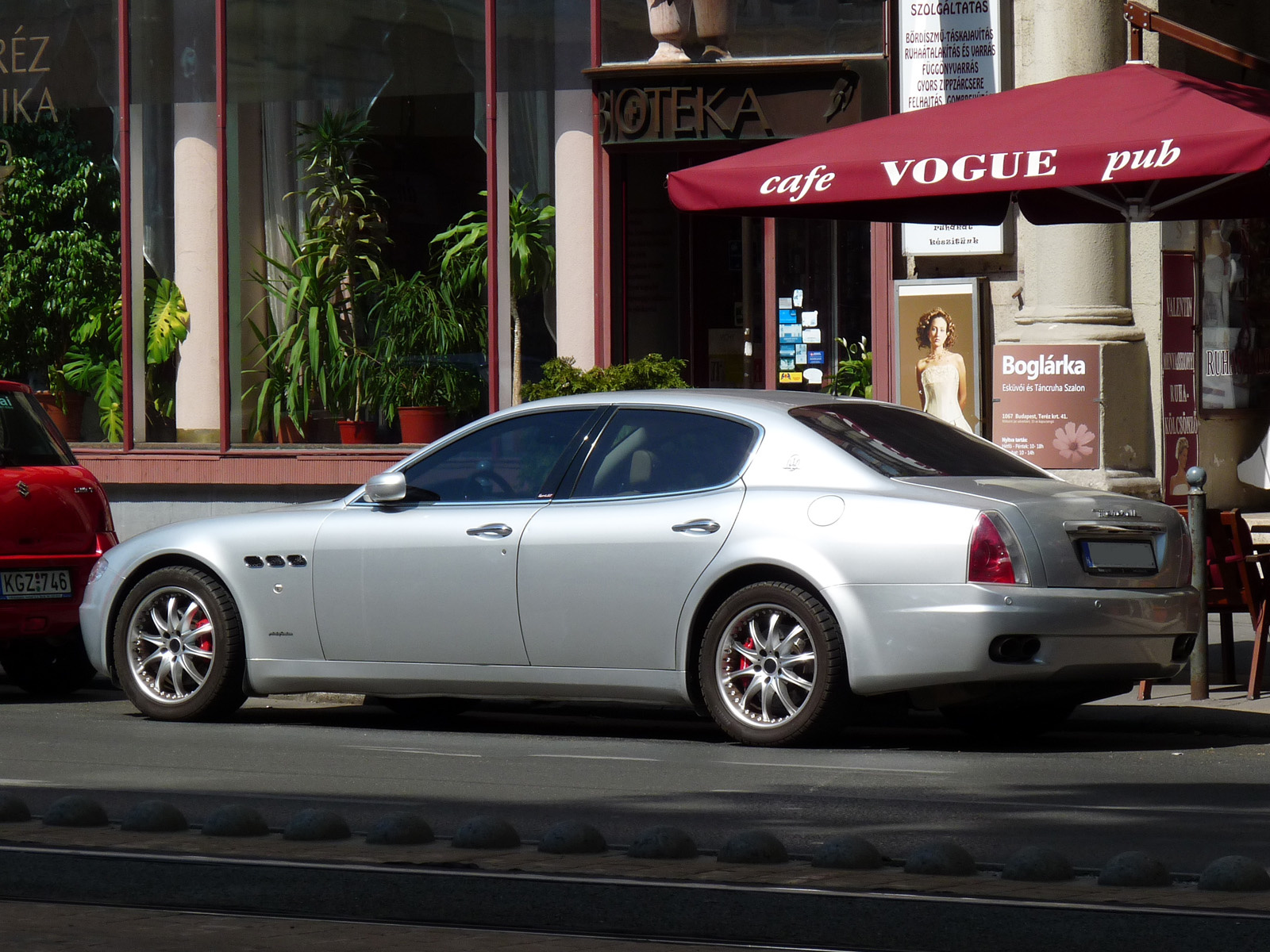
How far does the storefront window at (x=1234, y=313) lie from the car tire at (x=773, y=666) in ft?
27.7

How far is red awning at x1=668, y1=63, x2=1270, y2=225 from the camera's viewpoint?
30.7 feet

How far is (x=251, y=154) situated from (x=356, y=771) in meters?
9.93

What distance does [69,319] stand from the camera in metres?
17.7

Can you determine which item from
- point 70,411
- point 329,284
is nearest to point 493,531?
point 329,284

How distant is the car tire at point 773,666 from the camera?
830cm

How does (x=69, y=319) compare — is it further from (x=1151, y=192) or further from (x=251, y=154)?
(x=1151, y=192)

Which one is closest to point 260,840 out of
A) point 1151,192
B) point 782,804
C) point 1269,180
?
→ point 782,804

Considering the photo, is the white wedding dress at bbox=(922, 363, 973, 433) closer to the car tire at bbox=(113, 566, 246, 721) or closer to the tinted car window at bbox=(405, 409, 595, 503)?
the tinted car window at bbox=(405, 409, 595, 503)

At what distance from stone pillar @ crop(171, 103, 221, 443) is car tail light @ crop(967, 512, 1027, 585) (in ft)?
33.4

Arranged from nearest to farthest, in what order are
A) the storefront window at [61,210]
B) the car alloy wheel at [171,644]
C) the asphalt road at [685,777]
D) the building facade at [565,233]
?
1. the asphalt road at [685,777]
2. the car alloy wheel at [171,644]
3. the building facade at [565,233]
4. the storefront window at [61,210]

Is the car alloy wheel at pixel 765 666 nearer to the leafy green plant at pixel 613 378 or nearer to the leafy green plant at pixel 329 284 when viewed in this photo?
the leafy green plant at pixel 613 378

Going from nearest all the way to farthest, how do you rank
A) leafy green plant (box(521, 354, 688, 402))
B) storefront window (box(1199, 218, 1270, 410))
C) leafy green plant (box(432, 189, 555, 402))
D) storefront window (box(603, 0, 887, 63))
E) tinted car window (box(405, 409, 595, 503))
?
tinted car window (box(405, 409, 595, 503)), leafy green plant (box(521, 354, 688, 402)), storefront window (box(603, 0, 887, 63)), storefront window (box(1199, 218, 1270, 410)), leafy green plant (box(432, 189, 555, 402))

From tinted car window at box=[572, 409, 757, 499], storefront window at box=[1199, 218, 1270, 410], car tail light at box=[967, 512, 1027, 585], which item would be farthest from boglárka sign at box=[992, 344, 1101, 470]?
car tail light at box=[967, 512, 1027, 585]

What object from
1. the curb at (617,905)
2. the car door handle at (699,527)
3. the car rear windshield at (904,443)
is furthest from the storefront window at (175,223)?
the curb at (617,905)
